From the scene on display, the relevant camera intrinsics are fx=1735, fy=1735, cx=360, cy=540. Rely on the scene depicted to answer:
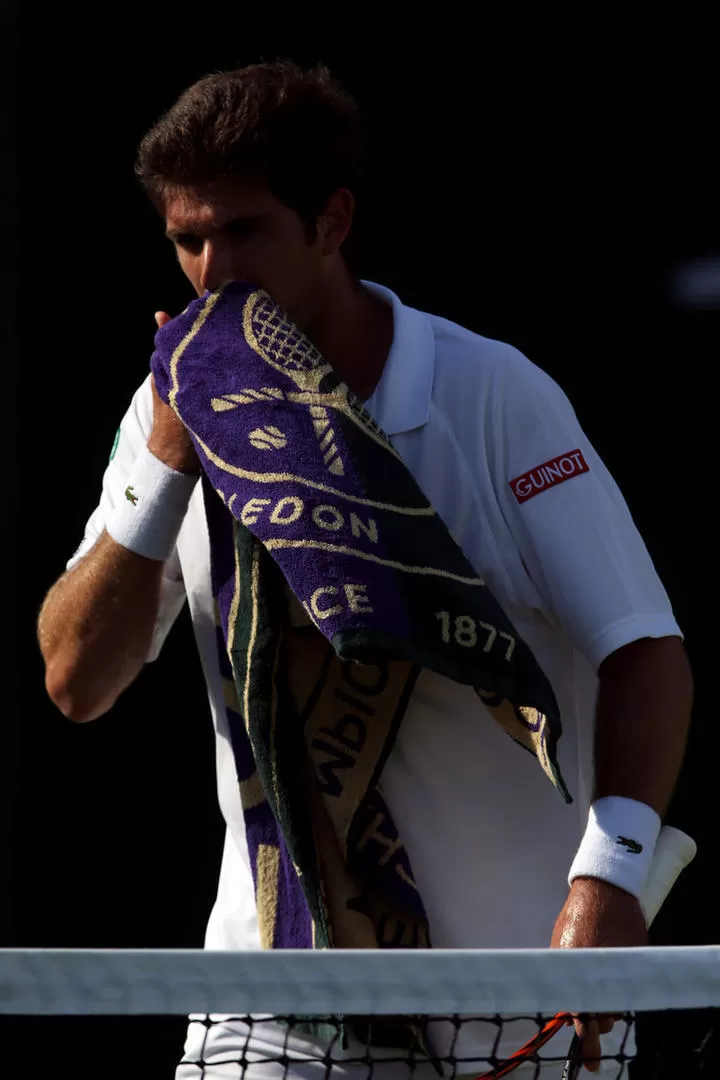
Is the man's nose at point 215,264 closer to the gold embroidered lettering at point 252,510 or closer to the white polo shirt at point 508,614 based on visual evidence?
the white polo shirt at point 508,614

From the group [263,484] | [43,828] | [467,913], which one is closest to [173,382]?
[263,484]

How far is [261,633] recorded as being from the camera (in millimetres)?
2271

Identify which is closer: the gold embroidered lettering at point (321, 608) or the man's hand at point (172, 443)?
the gold embroidered lettering at point (321, 608)

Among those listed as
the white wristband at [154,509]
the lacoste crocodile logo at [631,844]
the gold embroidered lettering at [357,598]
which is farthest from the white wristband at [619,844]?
the white wristband at [154,509]

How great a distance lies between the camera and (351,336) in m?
2.53

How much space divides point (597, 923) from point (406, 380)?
2.66 feet

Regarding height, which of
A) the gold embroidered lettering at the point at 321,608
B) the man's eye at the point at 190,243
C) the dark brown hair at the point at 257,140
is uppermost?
the dark brown hair at the point at 257,140

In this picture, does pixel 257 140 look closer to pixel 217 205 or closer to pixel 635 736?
pixel 217 205

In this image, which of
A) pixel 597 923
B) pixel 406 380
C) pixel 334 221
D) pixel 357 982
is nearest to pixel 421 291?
pixel 334 221

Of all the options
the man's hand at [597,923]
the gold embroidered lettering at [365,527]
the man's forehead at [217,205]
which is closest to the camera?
the man's hand at [597,923]

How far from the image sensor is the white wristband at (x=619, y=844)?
82.4 inches

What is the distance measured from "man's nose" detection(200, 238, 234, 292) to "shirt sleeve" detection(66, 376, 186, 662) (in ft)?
0.72

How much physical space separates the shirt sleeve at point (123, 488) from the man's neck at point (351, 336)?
278 mm

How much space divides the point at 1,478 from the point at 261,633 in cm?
226
